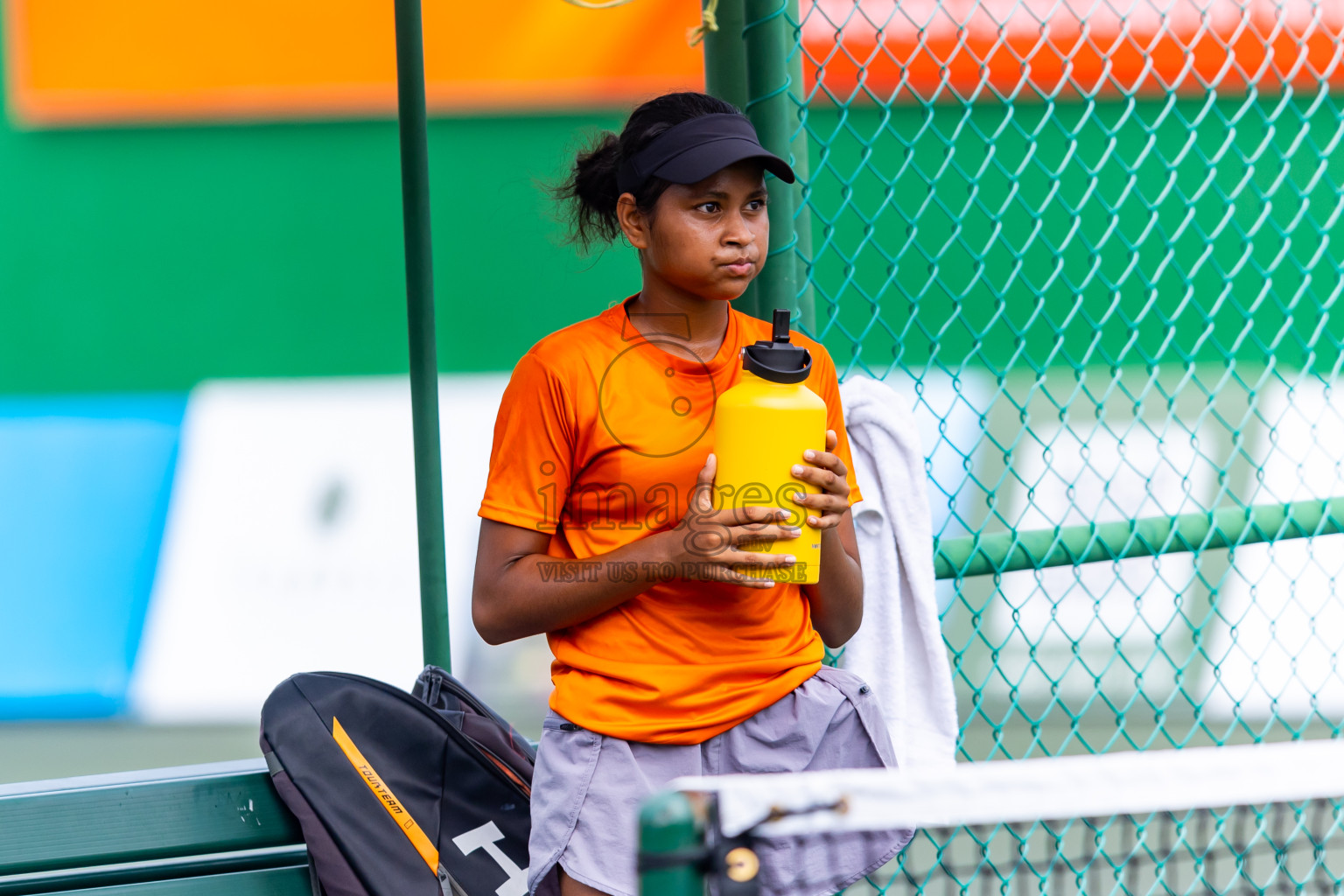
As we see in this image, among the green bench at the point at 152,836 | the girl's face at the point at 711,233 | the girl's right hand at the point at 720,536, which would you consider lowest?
the green bench at the point at 152,836

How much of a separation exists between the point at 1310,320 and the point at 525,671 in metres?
3.73

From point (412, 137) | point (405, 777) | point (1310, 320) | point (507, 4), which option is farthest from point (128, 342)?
point (1310, 320)

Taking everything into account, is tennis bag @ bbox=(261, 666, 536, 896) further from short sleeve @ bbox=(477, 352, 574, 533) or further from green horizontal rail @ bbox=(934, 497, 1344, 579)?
green horizontal rail @ bbox=(934, 497, 1344, 579)

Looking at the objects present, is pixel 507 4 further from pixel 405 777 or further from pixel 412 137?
pixel 405 777

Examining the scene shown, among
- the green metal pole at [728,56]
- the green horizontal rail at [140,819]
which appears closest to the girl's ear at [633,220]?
the green metal pole at [728,56]

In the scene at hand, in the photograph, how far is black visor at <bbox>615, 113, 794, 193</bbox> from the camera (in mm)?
1376

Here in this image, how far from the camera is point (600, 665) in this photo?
1.41 m

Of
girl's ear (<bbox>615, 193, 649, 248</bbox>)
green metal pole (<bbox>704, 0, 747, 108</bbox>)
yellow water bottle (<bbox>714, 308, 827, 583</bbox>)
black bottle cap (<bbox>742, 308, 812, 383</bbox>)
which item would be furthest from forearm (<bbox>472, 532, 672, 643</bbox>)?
green metal pole (<bbox>704, 0, 747, 108</bbox>)

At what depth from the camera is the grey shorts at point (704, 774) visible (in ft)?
4.52

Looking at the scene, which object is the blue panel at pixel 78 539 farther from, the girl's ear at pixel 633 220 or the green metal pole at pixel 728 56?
the girl's ear at pixel 633 220

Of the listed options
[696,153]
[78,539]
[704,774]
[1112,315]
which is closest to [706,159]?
[696,153]

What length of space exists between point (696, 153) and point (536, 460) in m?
0.43

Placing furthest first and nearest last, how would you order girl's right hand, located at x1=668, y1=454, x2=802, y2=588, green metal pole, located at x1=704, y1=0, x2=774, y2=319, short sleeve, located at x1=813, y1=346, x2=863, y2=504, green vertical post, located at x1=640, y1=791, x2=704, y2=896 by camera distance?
green metal pole, located at x1=704, y1=0, x2=774, y2=319, short sleeve, located at x1=813, y1=346, x2=863, y2=504, girl's right hand, located at x1=668, y1=454, x2=802, y2=588, green vertical post, located at x1=640, y1=791, x2=704, y2=896

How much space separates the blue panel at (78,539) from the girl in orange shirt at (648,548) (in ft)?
13.2
